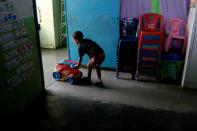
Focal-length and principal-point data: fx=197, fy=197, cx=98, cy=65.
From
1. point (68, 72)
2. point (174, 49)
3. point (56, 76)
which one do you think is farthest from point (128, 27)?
point (56, 76)

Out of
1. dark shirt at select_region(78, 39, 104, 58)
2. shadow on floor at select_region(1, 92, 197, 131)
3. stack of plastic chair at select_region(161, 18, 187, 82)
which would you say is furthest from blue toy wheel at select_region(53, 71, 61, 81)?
stack of plastic chair at select_region(161, 18, 187, 82)

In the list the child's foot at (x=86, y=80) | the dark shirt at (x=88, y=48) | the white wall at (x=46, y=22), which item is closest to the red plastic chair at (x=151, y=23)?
the dark shirt at (x=88, y=48)

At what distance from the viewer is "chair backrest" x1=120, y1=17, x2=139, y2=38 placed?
450 cm

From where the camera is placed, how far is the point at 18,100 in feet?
9.64

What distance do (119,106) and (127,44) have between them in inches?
60.2

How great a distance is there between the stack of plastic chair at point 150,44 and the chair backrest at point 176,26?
21 centimetres

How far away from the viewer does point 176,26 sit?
14.2 feet

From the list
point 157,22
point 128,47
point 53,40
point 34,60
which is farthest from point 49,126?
point 53,40

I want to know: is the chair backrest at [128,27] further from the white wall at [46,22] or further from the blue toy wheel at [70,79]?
the white wall at [46,22]

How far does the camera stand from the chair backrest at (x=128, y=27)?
14.8 feet

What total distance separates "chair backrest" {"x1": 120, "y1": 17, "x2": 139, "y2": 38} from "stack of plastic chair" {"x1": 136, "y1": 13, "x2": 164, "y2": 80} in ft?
0.59

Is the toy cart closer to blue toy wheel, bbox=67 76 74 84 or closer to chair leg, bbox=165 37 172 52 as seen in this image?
blue toy wheel, bbox=67 76 74 84

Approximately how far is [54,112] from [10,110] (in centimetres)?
66

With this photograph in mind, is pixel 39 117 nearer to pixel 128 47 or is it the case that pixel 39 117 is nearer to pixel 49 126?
pixel 49 126
